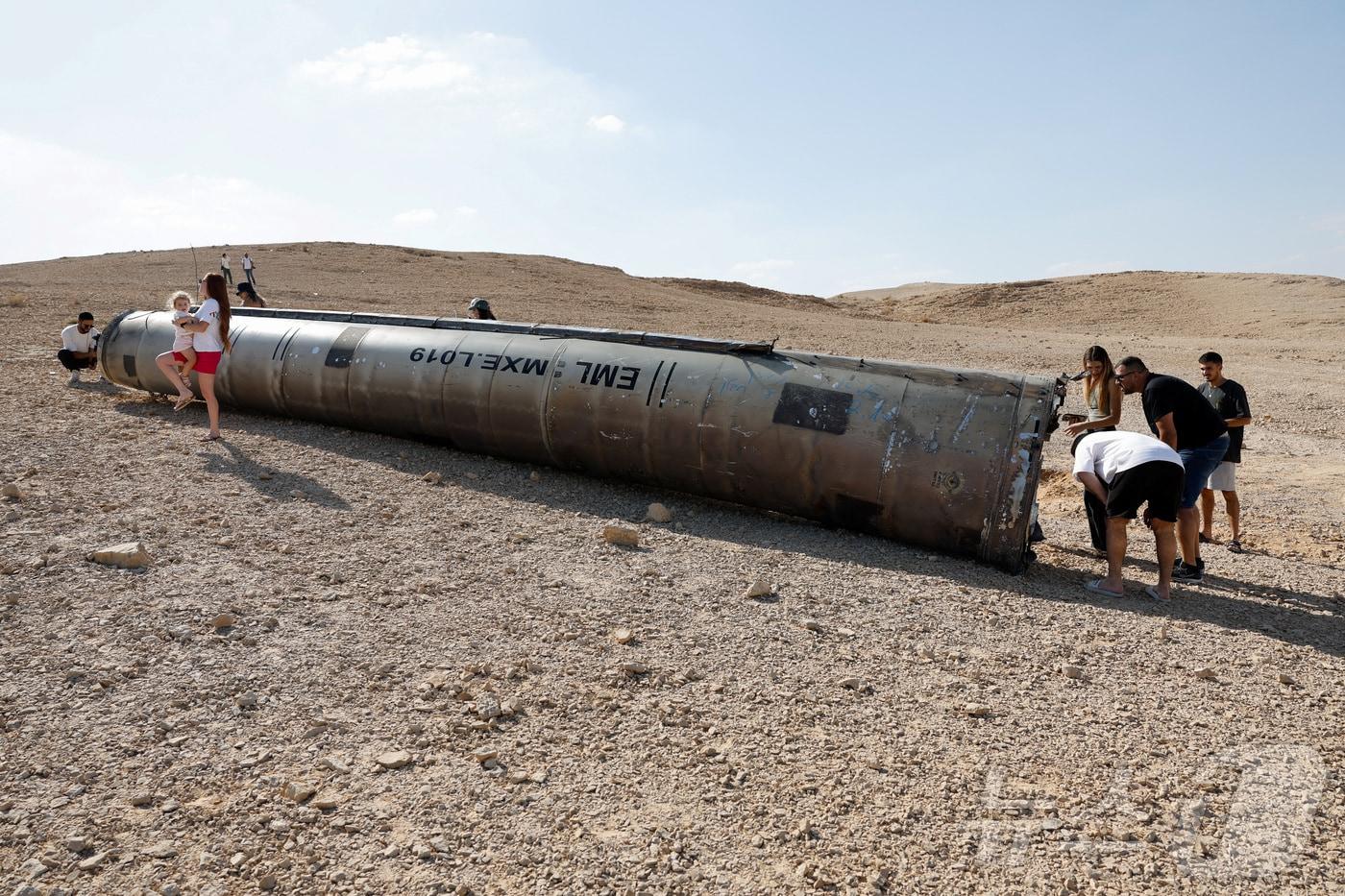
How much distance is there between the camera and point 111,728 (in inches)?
134

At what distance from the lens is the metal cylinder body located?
5.79 m

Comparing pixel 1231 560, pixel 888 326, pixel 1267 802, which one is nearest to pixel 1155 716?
pixel 1267 802

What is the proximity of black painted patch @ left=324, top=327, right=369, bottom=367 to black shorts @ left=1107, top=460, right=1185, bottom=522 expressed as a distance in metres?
6.75

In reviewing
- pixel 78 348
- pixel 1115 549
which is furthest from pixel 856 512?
pixel 78 348

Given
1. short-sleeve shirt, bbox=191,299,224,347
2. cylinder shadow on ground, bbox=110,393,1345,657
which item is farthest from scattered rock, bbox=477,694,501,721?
short-sleeve shirt, bbox=191,299,224,347

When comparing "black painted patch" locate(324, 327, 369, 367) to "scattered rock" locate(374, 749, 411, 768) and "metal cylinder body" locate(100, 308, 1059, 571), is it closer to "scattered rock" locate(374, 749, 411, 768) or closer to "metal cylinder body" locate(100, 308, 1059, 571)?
"metal cylinder body" locate(100, 308, 1059, 571)

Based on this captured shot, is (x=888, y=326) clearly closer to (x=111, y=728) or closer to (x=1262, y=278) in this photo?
(x=1262, y=278)

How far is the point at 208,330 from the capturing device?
776 cm

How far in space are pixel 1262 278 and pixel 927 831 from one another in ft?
137

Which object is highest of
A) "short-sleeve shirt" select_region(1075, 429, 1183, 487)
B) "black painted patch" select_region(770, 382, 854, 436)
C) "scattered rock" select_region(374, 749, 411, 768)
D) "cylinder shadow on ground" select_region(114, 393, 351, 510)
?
"black painted patch" select_region(770, 382, 854, 436)

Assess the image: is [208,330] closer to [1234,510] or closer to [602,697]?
[602,697]

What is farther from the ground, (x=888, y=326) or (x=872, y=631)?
(x=888, y=326)

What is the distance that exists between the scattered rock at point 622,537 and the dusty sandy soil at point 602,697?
0.14m

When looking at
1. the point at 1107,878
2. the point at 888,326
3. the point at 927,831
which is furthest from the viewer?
the point at 888,326
